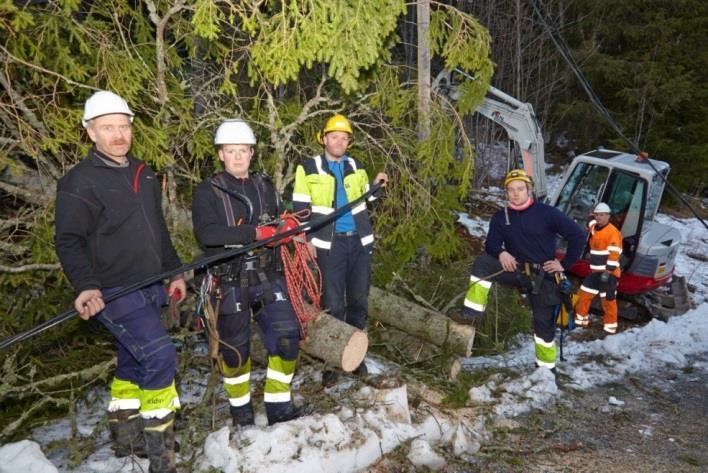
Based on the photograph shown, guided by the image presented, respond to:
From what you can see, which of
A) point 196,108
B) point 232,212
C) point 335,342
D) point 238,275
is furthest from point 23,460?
point 196,108

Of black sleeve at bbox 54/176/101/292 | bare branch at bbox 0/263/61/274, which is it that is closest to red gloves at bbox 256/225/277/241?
black sleeve at bbox 54/176/101/292

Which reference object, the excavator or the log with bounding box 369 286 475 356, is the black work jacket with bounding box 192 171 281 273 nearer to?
the log with bounding box 369 286 475 356

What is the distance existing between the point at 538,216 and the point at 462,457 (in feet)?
7.68

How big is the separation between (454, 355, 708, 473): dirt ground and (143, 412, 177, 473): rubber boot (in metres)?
1.92

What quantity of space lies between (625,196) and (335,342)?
266 inches

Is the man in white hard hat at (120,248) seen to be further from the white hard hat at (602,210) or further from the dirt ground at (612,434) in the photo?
the white hard hat at (602,210)

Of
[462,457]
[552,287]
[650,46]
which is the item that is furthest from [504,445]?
[650,46]

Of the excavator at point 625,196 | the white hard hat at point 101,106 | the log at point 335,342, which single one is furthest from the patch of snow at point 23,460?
the excavator at point 625,196

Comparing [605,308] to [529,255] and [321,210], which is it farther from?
[321,210]

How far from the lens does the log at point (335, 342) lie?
4.39m

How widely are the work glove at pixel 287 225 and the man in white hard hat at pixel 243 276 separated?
0.04ft

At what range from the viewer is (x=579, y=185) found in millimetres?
9594

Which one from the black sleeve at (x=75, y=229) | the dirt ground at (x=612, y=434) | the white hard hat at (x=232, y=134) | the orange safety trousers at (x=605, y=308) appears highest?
the white hard hat at (x=232, y=134)

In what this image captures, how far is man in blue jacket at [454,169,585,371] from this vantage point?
5125 millimetres
